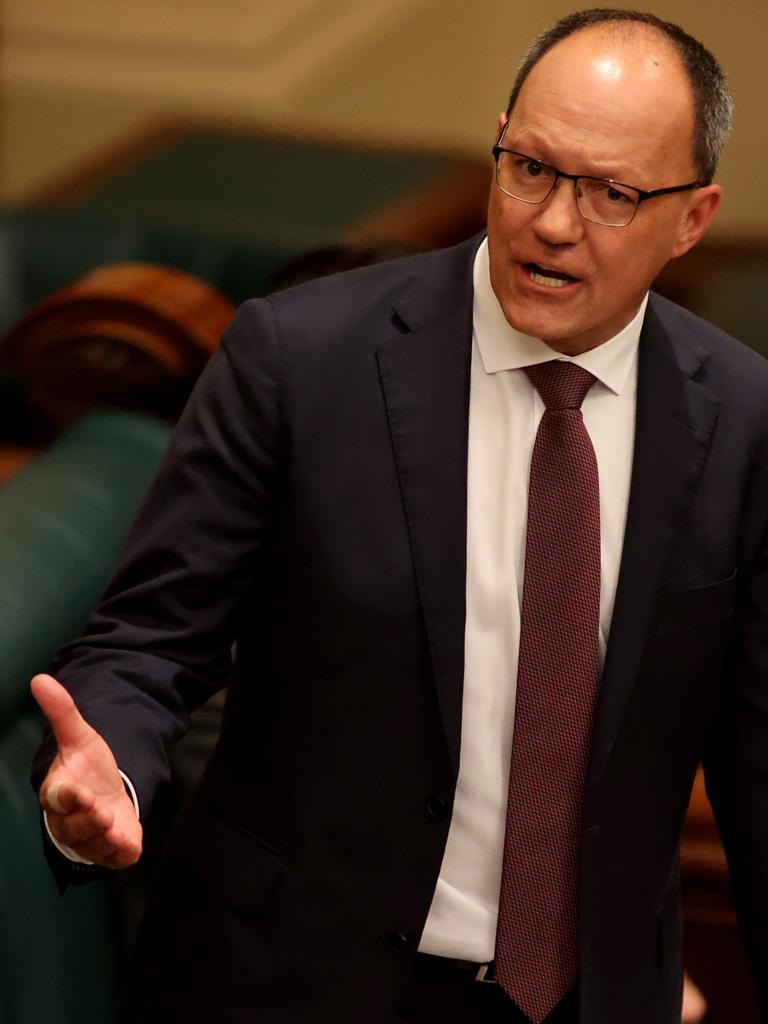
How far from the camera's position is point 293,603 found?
1371 millimetres

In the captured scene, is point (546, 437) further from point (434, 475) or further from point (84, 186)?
point (84, 186)

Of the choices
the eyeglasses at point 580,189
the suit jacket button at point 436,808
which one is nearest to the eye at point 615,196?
the eyeglasses at point 580,189

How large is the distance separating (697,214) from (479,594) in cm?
39

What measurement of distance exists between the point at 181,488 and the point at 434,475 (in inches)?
8.5

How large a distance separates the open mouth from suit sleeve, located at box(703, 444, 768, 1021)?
258 millimetres

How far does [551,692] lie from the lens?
137 cm

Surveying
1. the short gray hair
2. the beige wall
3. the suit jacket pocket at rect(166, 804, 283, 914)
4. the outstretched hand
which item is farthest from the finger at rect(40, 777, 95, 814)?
the beige wall

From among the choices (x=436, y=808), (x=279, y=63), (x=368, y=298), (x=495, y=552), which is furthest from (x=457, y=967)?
(x=279, y=63)

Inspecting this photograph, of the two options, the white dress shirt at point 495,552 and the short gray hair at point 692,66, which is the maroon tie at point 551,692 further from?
the short gray hair at point 692,66

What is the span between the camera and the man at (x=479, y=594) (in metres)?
1.32

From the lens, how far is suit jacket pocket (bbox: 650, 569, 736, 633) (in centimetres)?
138

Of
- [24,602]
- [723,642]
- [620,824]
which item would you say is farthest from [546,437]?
[24,602]

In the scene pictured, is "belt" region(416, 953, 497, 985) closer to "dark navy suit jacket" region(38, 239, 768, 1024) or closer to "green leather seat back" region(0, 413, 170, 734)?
"dark navy suit jacket" region(38, 239, 768, 1024)

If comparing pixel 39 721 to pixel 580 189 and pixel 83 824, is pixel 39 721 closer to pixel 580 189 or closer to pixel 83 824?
pixel 83 824
